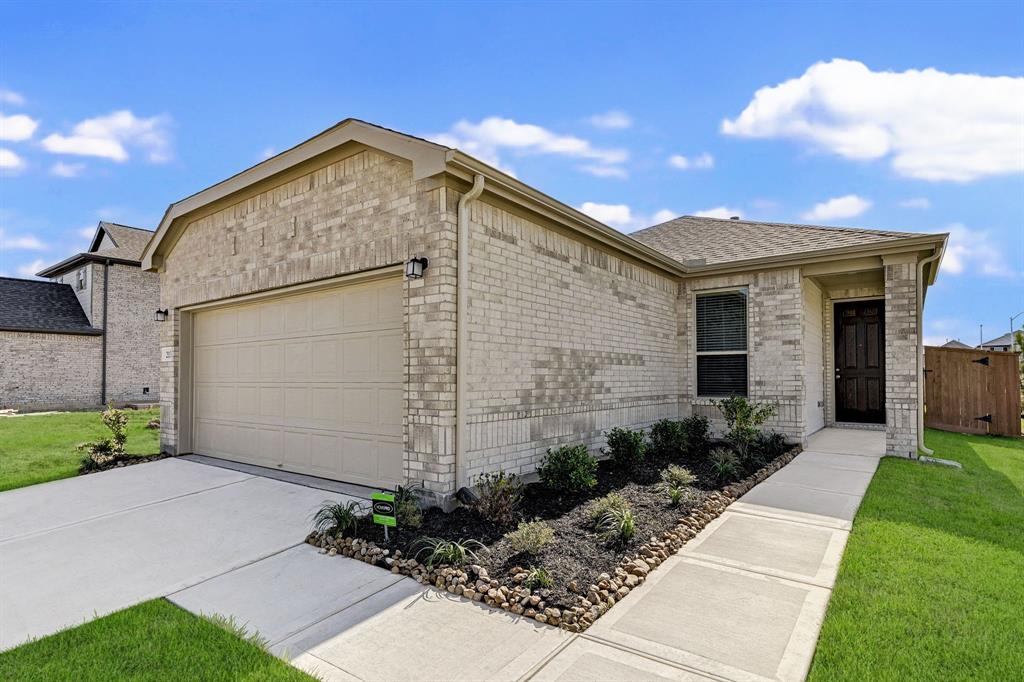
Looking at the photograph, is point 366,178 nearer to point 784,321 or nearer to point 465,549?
point 465,549

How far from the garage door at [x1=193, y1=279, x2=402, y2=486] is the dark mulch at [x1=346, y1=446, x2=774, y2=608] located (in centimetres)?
150

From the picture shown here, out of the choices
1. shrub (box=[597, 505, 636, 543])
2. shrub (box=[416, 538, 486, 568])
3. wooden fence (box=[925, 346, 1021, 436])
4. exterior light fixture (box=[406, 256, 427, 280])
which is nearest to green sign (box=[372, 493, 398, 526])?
shrub (box=[416, 538, 486, 568])

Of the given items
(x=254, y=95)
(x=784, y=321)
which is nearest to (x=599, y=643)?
(x=784, y=321)

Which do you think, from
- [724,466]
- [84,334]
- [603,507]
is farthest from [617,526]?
[84,334]

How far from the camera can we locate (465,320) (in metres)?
5.43

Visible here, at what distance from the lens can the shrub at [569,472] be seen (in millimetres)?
5785

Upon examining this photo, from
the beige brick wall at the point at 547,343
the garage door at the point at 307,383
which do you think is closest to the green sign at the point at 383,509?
the beige brick wall at the point at 547,343

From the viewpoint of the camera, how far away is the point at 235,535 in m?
4.92

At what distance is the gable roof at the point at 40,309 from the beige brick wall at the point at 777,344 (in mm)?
22139

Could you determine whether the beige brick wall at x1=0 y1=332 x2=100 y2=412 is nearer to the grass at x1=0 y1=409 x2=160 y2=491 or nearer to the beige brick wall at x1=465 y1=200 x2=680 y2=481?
the grass at x1=0 y1=409 x2=160 y2=491

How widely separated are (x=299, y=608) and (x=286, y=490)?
3.21m

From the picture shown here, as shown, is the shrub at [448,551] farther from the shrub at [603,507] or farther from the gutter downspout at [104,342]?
the gutter downspout at [104,342]

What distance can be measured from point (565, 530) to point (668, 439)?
412 cm

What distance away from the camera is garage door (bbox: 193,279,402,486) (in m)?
6.22
